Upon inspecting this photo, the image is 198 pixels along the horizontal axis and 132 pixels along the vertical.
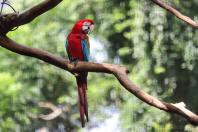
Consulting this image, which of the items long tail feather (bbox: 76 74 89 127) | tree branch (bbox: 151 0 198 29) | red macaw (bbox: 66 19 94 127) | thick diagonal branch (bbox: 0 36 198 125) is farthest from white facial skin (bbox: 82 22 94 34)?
thick diagonal branch (bbox: 0 36 198 125)

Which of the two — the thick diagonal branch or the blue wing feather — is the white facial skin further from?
the thick diagonal branch

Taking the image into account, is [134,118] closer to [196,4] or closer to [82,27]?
[196,4]

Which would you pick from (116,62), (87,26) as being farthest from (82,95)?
(116,62)

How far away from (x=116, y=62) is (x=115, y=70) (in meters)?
5.20

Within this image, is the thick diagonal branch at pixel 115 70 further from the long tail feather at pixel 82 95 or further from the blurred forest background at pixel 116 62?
the blurred forest background at pixel 116 62

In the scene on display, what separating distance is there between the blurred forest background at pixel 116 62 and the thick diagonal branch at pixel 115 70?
3.85 metres

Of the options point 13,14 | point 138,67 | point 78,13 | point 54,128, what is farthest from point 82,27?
point 54,128

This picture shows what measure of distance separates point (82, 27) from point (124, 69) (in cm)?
89

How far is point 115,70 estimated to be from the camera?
8.39 ft

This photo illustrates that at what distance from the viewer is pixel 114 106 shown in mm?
8656

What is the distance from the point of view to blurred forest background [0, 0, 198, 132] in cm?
661

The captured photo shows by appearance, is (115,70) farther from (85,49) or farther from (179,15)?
(85,49)

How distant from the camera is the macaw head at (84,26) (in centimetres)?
335

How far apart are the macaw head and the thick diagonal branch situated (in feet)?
2.39
